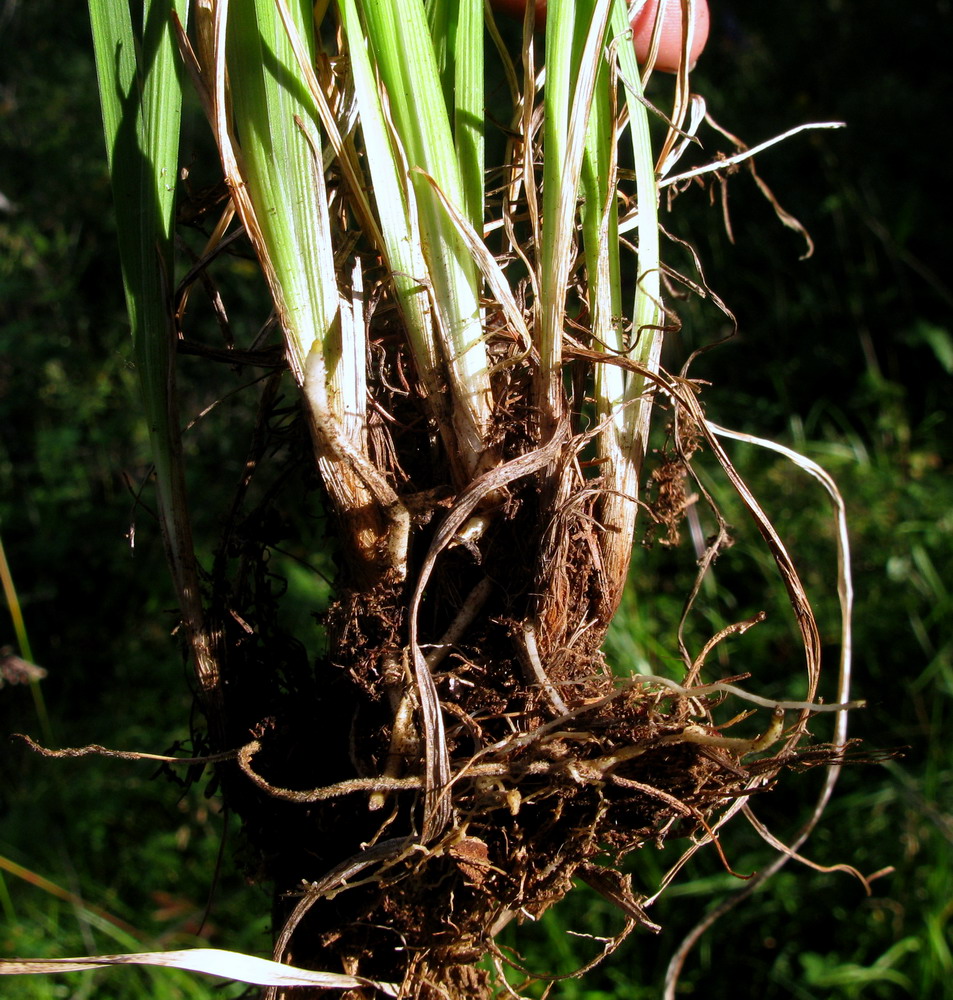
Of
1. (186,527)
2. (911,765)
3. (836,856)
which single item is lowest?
(836,856)

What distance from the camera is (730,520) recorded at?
179cm

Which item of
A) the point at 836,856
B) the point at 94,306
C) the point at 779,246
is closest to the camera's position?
the point at 836,856

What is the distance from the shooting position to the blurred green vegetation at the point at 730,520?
5.06 feet

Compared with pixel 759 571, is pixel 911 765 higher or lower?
lower

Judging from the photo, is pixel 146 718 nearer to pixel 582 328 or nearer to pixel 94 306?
pixel 94 306

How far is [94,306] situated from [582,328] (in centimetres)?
246

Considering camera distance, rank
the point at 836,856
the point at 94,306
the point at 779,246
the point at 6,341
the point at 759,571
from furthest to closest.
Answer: the point at 94,306 < the point at 779,246 < the point at 6,341 < the point at 759,571 < the point at 836,856

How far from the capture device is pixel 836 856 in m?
1.56

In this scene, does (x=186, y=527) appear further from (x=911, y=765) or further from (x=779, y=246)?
(x=779, y=246)

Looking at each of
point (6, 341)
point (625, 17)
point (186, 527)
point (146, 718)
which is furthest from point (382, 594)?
point (6, 341)

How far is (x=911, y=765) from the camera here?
1623mm

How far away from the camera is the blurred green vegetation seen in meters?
1.54

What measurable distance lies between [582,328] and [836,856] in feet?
4.75

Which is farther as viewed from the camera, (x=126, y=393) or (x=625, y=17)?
(x=126, y=393)
